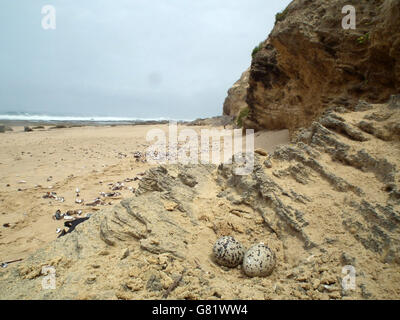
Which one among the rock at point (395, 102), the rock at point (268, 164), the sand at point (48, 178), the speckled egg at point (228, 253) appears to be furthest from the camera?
the sand at point (48, 178)

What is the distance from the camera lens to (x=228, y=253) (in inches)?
Answer: 127

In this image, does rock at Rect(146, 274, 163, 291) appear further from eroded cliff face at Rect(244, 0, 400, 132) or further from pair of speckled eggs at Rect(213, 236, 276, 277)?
eroded cliff face at Rect(244, 0, 400, 132)

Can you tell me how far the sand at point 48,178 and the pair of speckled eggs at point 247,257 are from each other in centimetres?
381

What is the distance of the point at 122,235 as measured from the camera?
11.9 feet

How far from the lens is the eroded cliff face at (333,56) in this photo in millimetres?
5898

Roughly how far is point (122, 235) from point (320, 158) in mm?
3448

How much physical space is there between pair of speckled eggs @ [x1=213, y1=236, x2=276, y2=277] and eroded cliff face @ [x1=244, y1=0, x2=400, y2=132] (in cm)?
529

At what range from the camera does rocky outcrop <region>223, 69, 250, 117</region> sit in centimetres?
2796

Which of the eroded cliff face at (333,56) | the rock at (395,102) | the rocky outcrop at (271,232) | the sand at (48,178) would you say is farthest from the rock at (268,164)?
the sand at (48,178)

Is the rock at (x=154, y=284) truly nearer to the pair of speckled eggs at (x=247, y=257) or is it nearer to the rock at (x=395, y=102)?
the pair of speckled eggs at (x=247, y=257)

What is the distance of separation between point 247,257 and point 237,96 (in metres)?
27.5

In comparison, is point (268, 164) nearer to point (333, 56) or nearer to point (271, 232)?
point (271, 232)

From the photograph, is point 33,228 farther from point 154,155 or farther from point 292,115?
point 292,115
